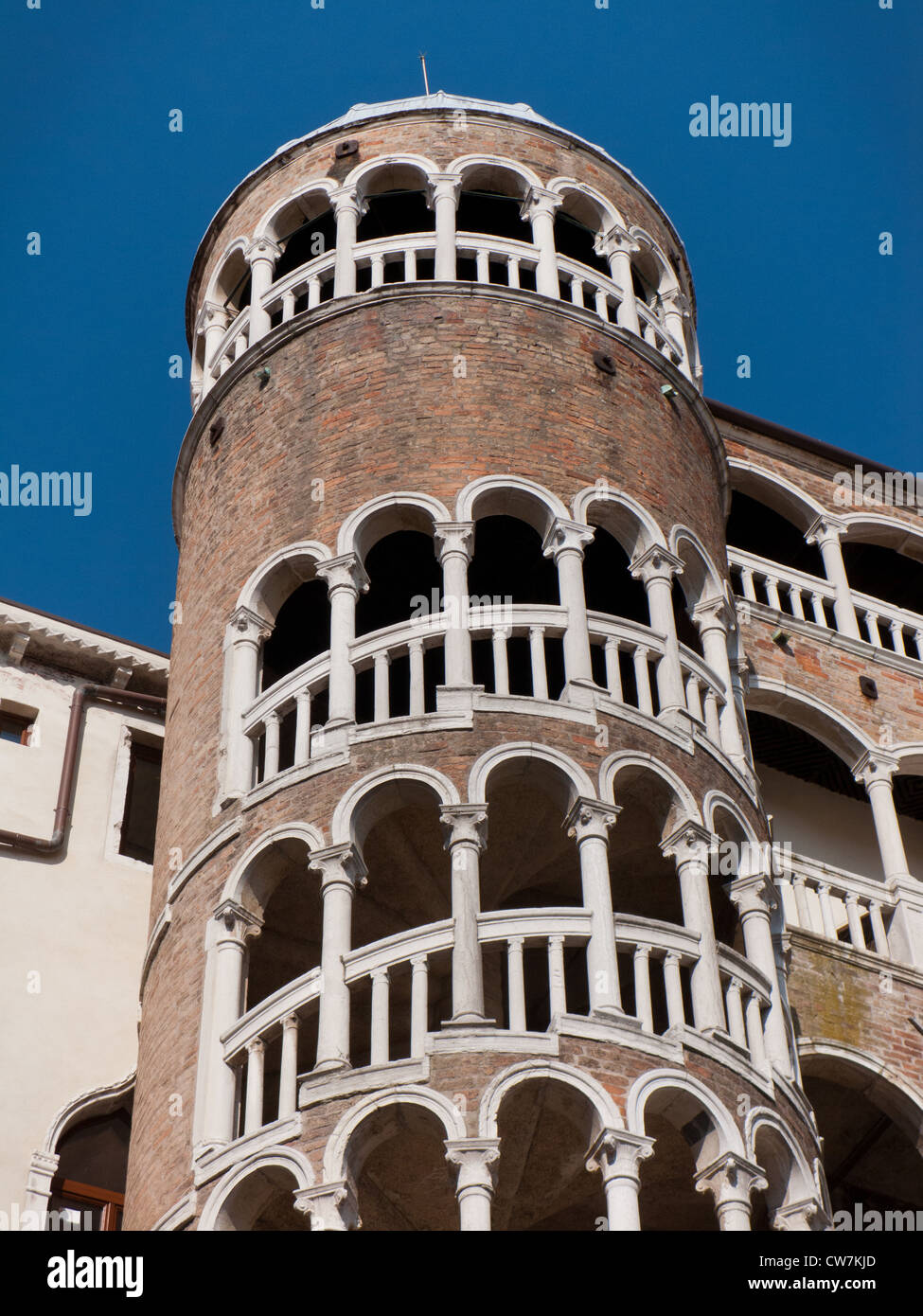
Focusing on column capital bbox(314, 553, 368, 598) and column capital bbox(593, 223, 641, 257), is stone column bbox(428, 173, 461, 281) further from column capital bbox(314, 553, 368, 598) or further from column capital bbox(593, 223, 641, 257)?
column capital bbox(314, 553, 368, 598)

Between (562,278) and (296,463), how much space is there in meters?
4.01

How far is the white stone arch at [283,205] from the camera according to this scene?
22.9m

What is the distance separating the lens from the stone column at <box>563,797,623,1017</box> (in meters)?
15.8

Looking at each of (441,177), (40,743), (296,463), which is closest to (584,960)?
(296,463)

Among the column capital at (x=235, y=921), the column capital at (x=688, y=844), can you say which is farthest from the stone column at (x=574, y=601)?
the column capital at (x=235, y=921)

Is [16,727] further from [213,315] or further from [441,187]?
[441,187]

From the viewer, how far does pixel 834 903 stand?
21.3 m

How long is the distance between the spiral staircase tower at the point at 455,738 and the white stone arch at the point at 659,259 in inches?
2.0

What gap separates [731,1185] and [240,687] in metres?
6.42

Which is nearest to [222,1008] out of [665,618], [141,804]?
[665,618]

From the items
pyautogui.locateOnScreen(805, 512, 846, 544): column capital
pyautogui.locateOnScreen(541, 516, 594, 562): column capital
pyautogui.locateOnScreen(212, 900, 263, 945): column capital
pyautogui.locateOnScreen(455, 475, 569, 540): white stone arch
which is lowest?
pyautogui.locateOnScreen(212, 900, 263, 945): column capital

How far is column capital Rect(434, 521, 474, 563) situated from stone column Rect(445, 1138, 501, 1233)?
5.69m

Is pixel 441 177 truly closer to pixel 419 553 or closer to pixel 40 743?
pixel 419 553

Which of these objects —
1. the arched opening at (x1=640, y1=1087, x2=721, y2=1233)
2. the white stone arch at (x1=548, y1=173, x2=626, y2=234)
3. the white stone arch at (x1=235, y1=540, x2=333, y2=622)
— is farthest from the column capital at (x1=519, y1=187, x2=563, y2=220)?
the arched opening at (x1=640, y1=1087, x2=721, y2=1233)
